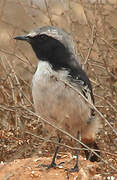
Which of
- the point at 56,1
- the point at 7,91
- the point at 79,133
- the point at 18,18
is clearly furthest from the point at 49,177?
the point at 18,18

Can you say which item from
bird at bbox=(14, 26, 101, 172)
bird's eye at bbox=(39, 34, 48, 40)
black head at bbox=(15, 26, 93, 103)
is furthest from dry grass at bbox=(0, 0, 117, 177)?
bird's eye at bbox=(39, 34, 48, 40)

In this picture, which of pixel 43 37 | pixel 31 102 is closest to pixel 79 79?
pixel 43 37

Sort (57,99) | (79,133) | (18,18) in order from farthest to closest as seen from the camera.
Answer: (18,18) < (79,133) < (57,99)

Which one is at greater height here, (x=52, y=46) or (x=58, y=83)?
(x=52, y=46)

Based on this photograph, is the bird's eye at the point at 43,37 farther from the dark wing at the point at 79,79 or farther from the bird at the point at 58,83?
the dark wing at the point at 79,79

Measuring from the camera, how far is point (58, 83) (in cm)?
573

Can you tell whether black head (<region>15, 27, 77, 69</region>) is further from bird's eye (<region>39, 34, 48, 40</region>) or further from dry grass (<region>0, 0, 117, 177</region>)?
dry grass (<region>0, 0, 117, 177</region>)

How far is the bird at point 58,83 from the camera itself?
5734mm

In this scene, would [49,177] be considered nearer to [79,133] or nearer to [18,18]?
[79,133]

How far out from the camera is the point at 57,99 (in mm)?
5758

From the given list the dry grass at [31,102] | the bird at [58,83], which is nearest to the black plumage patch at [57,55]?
the bird at [58,83]

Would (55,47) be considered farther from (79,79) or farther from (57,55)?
(79,79)

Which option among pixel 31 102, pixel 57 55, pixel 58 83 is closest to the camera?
pixel 58 83

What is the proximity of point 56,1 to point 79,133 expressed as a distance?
10.9 feet
